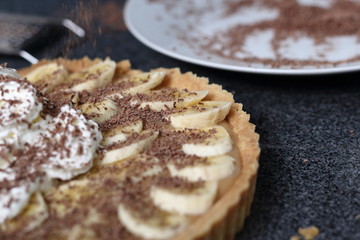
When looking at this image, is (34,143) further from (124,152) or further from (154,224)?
(154,224)

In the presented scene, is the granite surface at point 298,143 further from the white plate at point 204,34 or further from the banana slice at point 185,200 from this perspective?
the banana slice at point 185,200

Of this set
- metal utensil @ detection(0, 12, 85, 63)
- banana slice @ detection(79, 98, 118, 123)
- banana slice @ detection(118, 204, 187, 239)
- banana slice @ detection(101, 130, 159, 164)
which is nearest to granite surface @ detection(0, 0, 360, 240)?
metal utensil @ detection(0, 12, 85, 63)

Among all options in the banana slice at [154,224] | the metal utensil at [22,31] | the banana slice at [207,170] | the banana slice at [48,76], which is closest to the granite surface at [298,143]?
the metal utensil at [22,31]

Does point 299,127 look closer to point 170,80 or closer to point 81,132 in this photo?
point 170,80

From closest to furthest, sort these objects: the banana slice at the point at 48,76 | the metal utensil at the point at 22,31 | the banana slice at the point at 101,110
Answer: the banana slice at the point at 101,110 < the banana slice at the point at 48,76 < the metal utensil at the point at 22,31

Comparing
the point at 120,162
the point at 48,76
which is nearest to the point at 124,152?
the point at 120,162
